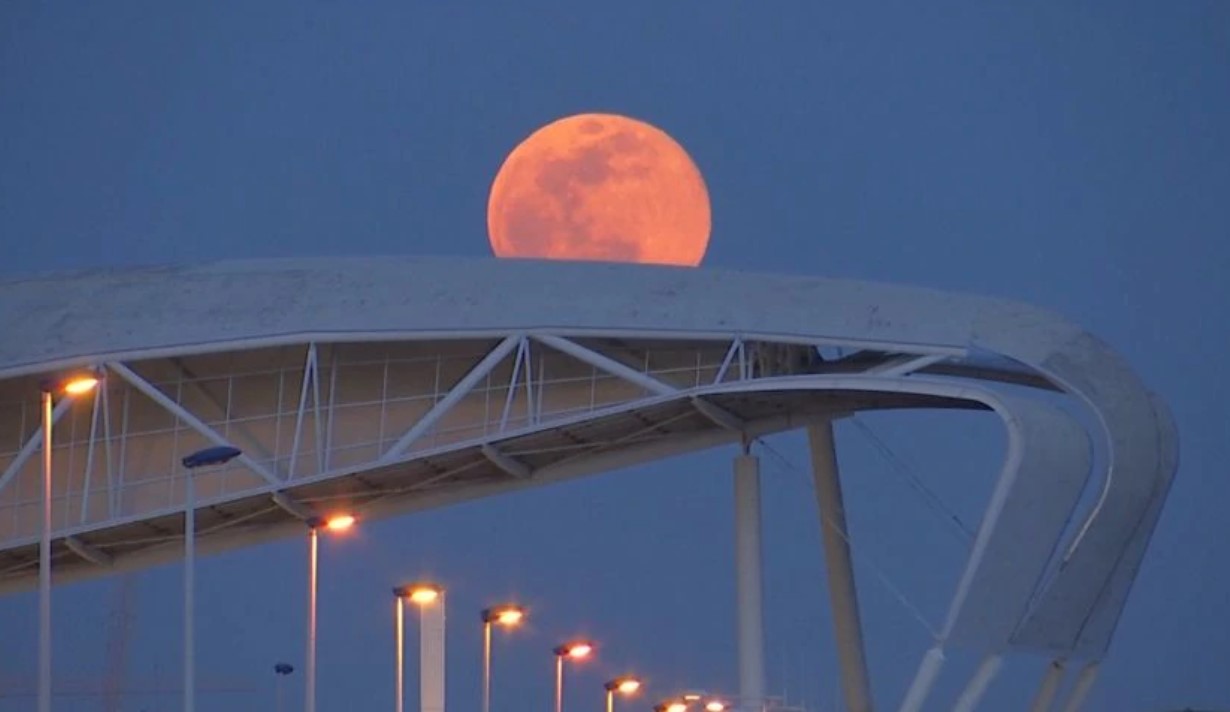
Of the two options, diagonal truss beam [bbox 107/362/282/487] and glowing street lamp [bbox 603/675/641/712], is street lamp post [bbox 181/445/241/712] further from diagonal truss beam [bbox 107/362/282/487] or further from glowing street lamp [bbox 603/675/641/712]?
glowing street lamp [bbox 603/675/641/712]

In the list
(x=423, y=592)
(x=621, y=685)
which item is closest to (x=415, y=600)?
(x=423, y=592)

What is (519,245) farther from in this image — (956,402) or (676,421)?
(956,402)

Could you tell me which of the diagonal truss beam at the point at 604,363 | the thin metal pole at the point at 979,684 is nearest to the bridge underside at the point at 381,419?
the diagonal truss beam at the point at 604,363

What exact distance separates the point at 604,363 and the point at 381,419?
541 cm

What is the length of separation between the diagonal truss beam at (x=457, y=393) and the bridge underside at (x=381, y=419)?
0.12 feet

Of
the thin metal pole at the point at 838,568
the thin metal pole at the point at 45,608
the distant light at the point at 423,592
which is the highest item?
the thin metal pole at the point at 838,568

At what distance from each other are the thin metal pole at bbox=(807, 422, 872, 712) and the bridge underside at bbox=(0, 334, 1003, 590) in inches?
135

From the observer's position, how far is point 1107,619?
51.8 meters

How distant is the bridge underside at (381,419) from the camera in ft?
163

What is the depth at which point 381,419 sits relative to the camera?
2050 inches

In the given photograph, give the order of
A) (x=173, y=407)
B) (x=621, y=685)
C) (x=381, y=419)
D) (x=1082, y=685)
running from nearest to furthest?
(x=173, y=407) → (x=381, y=419) → (x=1082, y=685) → (x=621, y=685)

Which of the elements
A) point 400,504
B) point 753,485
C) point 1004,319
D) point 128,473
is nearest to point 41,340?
point 128,473

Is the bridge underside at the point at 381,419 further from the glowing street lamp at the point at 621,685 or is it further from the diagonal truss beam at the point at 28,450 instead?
the glowing street lamp at the point at 621,685

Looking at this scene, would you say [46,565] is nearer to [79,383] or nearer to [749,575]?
[79,383]
